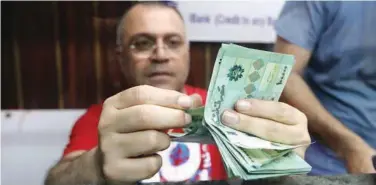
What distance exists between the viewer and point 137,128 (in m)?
0.56

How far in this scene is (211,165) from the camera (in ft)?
3.54

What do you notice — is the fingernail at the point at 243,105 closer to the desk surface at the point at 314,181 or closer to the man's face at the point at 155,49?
the desk surface at the point at 314,181

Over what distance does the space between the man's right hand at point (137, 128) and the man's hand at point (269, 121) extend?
0.05m

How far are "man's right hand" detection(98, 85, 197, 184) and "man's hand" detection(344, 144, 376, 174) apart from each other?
45 cm

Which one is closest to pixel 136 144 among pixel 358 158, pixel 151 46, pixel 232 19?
pixel 358 158

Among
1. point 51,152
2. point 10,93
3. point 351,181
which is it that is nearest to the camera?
point 351,181

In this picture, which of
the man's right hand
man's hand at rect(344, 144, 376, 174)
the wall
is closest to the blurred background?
the wall

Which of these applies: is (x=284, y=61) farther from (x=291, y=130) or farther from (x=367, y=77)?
(x=367, y=77)

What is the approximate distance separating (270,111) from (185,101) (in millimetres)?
100

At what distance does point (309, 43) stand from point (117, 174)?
69cm

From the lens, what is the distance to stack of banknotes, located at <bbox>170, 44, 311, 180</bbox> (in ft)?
1.59

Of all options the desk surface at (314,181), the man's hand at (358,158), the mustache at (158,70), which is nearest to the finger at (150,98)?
the desk surface at (314,181)

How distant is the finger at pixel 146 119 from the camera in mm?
527

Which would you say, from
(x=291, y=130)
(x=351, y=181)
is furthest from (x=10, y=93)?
(x=351, y=181)
